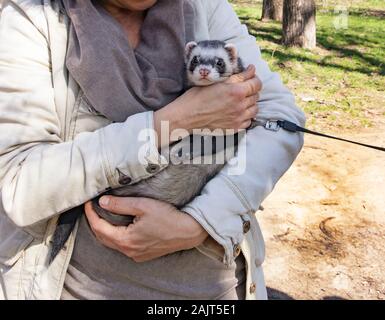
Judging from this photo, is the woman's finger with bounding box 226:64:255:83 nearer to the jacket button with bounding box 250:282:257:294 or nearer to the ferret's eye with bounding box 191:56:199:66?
the ferret's eye with bounding box 191:56:199:66

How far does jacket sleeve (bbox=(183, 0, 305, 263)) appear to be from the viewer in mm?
1313

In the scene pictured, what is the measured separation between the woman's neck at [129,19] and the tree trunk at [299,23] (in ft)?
20.4

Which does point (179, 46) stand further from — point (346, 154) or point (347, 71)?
point (347, 71)

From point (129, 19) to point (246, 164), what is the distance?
519 mm

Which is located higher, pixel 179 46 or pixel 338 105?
pixel 179 46

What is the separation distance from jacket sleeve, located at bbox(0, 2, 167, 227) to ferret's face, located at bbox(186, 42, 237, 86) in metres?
0.38

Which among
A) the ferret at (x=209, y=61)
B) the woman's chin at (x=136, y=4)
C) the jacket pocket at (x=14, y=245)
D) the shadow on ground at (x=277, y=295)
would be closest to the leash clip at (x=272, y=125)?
the ferret at (x=209, y=61)

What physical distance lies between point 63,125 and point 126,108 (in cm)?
16

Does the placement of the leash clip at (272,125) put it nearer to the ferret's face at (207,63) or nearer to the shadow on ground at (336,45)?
the ferret's face at (207,63)

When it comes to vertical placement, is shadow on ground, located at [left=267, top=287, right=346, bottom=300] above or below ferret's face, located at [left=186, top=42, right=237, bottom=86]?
below

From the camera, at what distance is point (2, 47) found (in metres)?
1.28

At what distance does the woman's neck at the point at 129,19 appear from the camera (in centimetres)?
143

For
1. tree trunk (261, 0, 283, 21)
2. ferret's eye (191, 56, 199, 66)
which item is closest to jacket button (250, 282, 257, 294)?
ferret's eye (191, 56, 199, 66)
